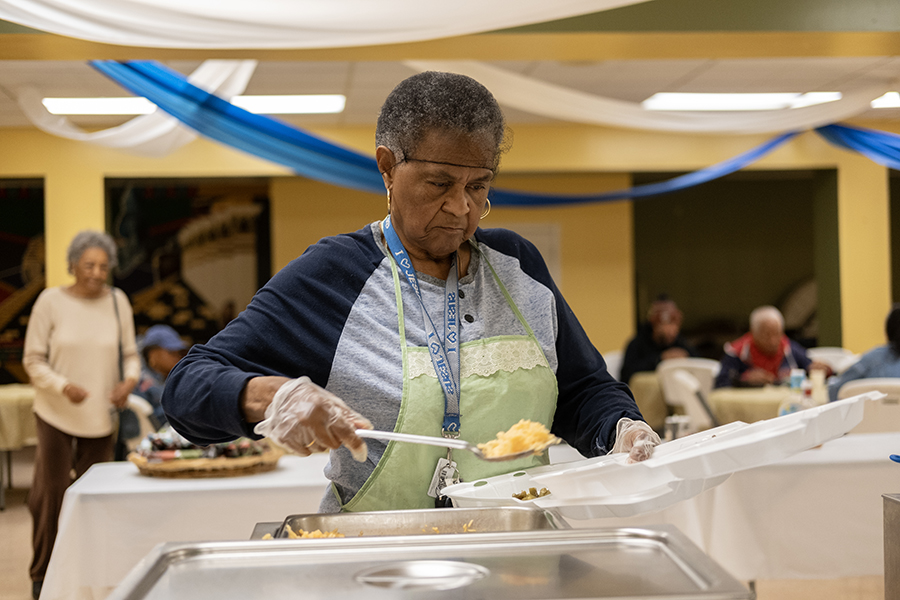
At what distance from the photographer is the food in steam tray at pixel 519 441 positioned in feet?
3.86

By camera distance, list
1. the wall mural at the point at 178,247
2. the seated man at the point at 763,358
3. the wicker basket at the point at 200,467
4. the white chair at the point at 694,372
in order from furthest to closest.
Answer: the wall mural at the point at 178,247
the white chair at the point at 694,372
the seated man at the point at 763,358
the wicker basket at the point at 200,467

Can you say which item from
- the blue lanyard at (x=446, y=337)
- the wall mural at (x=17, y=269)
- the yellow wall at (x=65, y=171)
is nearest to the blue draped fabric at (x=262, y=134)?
the blue lanyard at (x=446, y=337)

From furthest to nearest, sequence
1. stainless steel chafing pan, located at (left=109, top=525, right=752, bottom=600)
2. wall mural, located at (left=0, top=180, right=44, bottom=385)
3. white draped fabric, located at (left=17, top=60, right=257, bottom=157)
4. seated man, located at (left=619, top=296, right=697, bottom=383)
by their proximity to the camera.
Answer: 1. wall mural, located at (left=0, top=180, right=44, bottom=385)
2. seated man, located at (left=619, top=296, right=697, bottom=383)
3. white draped fabric, located at (left=17, top=60, right=257, bottom=157)
4. stainless steel chafing pan, located at (left=109, top=525, right=752, bottom=600)

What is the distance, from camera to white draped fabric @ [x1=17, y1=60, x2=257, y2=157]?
4172 mm

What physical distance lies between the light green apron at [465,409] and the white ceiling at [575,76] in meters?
4.31

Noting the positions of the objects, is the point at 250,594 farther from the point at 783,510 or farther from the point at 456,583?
the point at 783,510

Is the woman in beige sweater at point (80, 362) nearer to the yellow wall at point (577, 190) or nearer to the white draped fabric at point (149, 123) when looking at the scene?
the white draped fabric at point (149, 123)

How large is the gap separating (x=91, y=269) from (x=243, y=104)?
2873 millimetres

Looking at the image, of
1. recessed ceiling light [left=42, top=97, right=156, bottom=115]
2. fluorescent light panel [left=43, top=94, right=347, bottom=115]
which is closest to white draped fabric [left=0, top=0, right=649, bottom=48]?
fluorescent light panel [left=43, top=94, right=347, bottom=115]

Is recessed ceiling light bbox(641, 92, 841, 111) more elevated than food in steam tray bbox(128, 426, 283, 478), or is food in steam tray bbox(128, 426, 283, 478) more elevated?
recessed ceiling light bbox(641, 92, 841, 111)

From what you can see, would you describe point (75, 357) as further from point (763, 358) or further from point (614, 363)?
point (614, 363)

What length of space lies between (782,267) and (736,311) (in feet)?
2.43

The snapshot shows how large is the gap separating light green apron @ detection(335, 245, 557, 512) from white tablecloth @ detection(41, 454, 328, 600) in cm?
146

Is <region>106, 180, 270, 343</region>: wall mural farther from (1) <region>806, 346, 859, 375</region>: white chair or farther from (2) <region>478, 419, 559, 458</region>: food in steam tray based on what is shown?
(2) <region>478, 419, 559, 458</region>: food in steam tray
